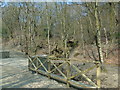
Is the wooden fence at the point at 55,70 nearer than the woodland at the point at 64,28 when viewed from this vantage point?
Yes

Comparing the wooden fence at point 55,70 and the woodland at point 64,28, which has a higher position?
the woodland at point 64,28

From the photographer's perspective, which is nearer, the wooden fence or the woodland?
the wooden fence

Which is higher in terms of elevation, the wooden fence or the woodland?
the woodland

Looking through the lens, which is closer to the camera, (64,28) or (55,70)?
(55,70)

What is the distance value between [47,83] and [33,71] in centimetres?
326

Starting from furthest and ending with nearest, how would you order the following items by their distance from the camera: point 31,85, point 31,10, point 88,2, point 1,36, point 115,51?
1. point 1,36
2. point 31,10
3. point 115,51
4. point 88,2
5. point 31,85

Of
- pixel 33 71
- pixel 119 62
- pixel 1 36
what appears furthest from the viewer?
pixel 1 36

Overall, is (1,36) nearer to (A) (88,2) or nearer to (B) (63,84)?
(A) (88,2)

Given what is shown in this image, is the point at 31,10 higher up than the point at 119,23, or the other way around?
the point at 31,10

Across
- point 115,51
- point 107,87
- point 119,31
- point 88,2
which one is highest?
point 88,2

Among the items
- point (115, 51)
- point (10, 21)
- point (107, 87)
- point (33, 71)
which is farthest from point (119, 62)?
point (10, 21)

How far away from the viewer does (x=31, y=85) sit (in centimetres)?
662

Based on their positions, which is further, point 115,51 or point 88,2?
point 115,51

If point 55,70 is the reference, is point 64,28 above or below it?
above
